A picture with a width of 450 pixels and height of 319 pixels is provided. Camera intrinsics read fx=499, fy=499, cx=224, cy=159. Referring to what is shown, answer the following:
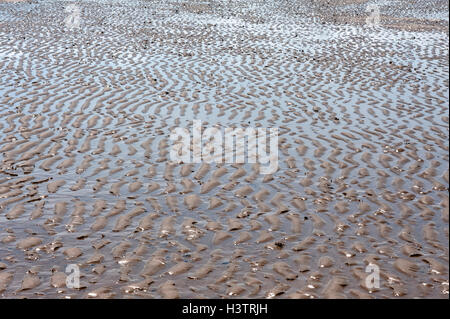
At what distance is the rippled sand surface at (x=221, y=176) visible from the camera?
628 centimetres

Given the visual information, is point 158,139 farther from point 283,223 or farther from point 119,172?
point 283,223

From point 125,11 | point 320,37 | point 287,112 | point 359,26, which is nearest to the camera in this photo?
point 287,112

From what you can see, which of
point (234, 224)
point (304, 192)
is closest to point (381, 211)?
point (304, 192)

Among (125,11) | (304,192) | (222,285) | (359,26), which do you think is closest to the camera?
(222,285)

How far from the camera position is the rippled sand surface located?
6277mm

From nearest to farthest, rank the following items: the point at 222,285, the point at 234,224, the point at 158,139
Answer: the point at 222,285 < the point at 234,224 < the point at 158,139

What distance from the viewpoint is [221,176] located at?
888 centimetres

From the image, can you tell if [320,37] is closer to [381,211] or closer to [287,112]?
[287,112]
